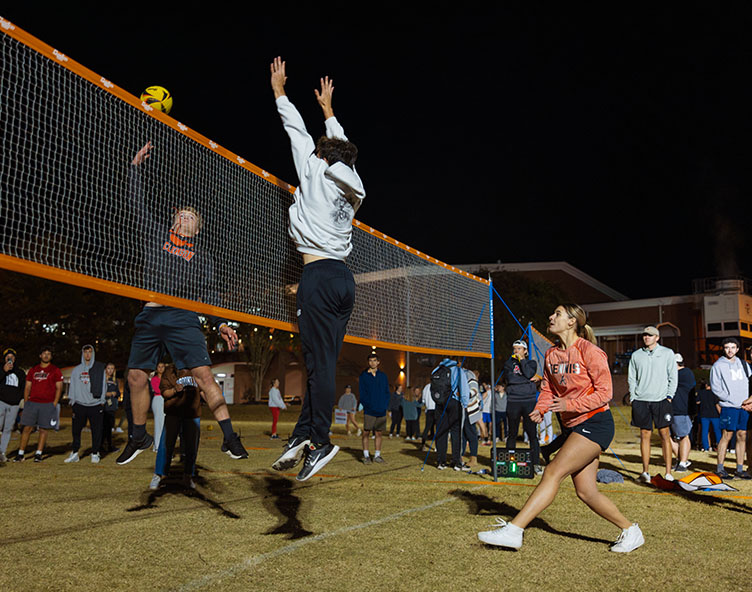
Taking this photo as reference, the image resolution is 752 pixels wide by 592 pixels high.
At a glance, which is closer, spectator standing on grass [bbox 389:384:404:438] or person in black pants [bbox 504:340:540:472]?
person in black pants [bbox 504:340:540:472]

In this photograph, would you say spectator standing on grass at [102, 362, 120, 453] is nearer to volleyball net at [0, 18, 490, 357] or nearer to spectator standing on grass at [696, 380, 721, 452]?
volleyball net at [0, 18, 490, 357]

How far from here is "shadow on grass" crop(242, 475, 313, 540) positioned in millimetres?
6148

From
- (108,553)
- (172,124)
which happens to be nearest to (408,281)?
(172,124)

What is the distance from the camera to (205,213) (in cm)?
582

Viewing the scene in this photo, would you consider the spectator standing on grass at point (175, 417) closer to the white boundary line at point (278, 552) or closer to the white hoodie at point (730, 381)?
the white boundary line at point (278, 552)

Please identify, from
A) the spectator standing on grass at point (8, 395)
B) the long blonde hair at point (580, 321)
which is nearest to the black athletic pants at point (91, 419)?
the spectator standing on grass at point (8, 395)

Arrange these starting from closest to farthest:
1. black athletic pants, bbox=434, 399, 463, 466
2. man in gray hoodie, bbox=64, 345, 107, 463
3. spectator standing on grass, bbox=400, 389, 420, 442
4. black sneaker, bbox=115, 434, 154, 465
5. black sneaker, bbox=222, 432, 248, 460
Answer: black sneaker, bbox=222, 432, 248, 460 < black sneaker, bbox=115, 434, 154, 465 < black athletic pants, bbox=434, 399, 463, 466 < man in gray hoodie, bbox=64, 345, 107, 463 < spectator standing on grass, bbox=400, 389, 420, 442

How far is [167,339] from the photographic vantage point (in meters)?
5.84

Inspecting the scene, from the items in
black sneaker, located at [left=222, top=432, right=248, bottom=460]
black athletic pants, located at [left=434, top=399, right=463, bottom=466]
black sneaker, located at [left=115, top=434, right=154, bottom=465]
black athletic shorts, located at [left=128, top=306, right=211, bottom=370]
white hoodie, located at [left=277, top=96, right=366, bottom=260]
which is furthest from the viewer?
black athletic pants, located at [left=434, top=399, right=463, bottom=466]

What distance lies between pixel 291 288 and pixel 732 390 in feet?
27.8

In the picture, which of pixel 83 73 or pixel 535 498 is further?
pixel 535 498

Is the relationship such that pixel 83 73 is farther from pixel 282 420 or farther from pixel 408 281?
pixel 282 420

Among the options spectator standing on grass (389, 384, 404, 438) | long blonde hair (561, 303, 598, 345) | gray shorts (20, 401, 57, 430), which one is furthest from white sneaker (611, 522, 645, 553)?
spectator standing on grass (389, 384, 404, 438)

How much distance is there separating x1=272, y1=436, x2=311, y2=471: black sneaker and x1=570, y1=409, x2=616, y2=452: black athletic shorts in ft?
8.26
